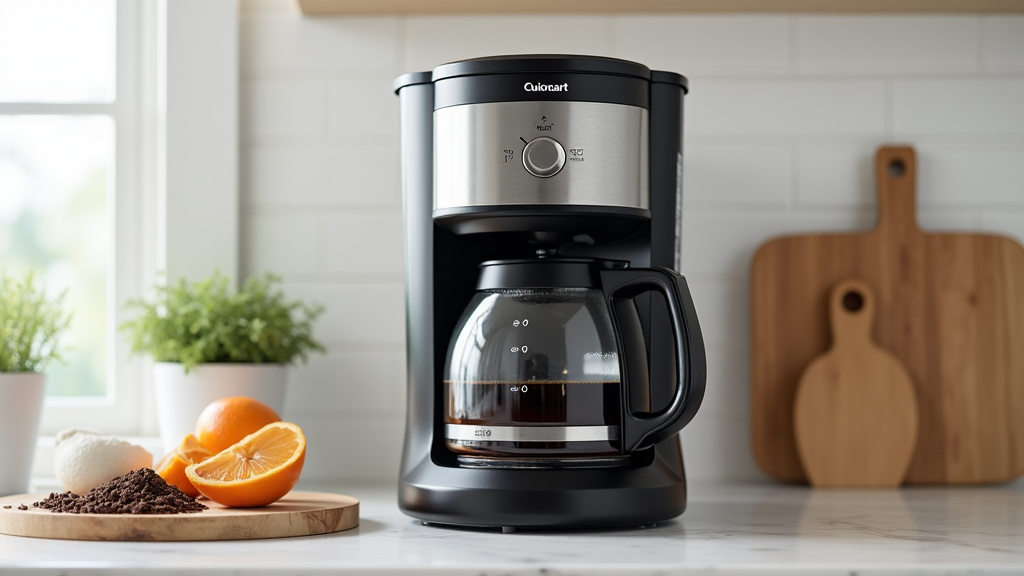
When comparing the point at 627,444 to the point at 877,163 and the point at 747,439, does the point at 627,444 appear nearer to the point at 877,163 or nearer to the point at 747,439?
the point at 747,439

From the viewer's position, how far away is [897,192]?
1290 millimetres

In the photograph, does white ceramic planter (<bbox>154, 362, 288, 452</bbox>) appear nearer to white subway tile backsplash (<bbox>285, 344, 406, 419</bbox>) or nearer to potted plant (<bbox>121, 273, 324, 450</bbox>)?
potted plant (<bbox>121, 273, 324, 450</bbox>)

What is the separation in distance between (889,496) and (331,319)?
0.75 meters

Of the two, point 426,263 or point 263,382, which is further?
point 263,382

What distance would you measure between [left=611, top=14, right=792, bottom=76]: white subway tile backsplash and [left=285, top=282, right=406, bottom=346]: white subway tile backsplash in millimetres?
468

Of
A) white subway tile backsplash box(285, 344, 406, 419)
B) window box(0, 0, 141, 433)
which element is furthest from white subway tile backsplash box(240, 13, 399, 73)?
white subway tile backsplash box(285, 344, 406, 419)

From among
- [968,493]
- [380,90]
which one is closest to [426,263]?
[380,90]

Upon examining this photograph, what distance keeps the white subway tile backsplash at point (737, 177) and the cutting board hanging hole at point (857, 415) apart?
0.58 feet

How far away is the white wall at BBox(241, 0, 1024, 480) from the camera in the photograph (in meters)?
1.31

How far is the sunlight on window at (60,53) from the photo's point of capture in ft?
4.66

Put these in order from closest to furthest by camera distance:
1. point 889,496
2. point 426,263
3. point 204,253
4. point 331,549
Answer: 1. point 331,549
2. point 426,263
3. point 889,496
4. point 204,253

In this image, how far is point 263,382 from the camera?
1.16 metres

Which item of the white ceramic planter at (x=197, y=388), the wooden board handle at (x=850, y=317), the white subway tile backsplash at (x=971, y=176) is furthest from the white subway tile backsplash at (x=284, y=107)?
the white subway tile backsplash at (x=971, y=176)

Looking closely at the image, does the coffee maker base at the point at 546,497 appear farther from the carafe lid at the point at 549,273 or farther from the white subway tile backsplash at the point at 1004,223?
the white subway tile backsplash at the point at 1004,223
